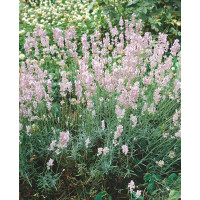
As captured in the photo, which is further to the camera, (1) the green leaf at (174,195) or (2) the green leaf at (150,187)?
(2) the green leaf at (150,187)

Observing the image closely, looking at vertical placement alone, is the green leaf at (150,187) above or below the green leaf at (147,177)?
below

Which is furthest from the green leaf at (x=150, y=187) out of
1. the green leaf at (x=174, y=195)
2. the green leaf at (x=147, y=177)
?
the green leaf at (x=174, y=195)

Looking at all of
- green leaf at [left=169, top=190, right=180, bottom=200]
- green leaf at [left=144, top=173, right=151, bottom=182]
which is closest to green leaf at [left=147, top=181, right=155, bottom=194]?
green leaf at [left=144, top=173, right=151, bottom=182]

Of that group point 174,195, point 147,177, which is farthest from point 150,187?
point 174,195

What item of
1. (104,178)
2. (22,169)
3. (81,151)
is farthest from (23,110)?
(104,178)

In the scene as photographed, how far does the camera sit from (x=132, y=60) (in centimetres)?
168

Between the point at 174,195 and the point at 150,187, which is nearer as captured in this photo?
the point at 174,195

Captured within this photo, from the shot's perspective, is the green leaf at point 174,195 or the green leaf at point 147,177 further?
the green leaf at point 147,177

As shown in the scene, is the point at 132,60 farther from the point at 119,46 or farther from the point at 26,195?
the point at 26,195

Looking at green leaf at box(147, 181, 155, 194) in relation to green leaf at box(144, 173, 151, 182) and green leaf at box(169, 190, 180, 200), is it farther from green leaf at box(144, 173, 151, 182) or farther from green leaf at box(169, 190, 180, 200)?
green leaf at box(169, 190, 180, 200)

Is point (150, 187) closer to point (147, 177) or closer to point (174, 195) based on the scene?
point (147, 177)

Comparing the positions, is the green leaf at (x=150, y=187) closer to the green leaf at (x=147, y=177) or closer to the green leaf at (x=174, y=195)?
the green leaf at (x=147, y=177)

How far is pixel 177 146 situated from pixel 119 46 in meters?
0.85

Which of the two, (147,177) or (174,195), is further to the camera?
(147,177)
